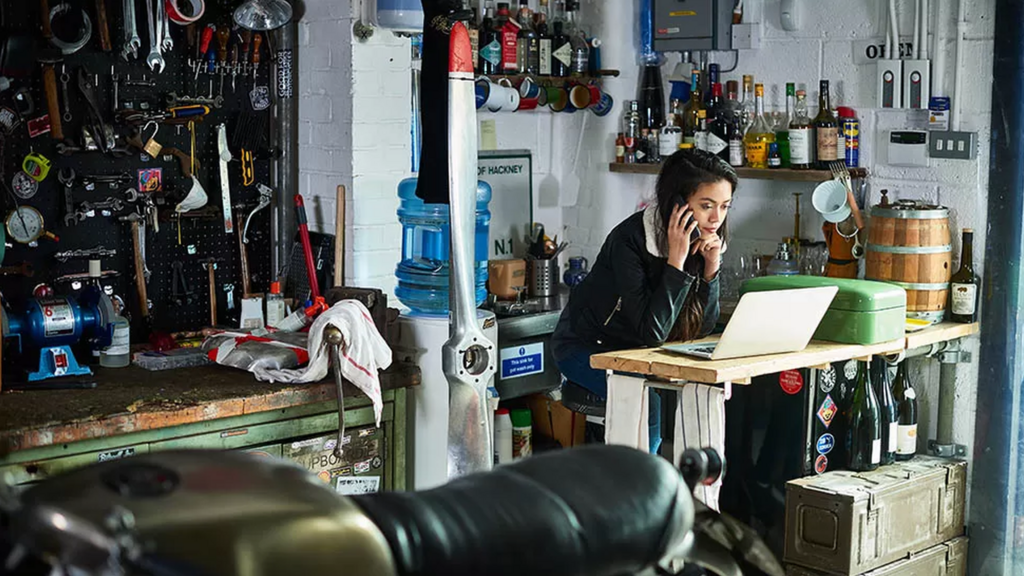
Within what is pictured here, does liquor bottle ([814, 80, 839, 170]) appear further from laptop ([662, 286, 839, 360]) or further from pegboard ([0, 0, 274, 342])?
pegboard ([0, 0, 274, 342])

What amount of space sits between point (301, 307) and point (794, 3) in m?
2.30

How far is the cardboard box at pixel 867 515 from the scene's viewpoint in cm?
448

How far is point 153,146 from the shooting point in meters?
4.75

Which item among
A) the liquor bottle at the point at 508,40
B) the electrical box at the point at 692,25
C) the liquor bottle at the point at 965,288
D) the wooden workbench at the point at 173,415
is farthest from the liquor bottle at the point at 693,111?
the wooden workbench at the point at 173,415

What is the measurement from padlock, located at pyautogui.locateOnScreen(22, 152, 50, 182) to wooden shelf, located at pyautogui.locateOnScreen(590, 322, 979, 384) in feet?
6.51

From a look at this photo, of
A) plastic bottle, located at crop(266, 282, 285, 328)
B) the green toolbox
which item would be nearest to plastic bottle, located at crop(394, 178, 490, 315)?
plastic bottle, located at crop(266, 282, 285, 328)

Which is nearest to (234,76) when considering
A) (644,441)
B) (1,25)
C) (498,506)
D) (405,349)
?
(1,25)

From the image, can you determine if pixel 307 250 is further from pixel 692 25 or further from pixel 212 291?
pixel 692 25

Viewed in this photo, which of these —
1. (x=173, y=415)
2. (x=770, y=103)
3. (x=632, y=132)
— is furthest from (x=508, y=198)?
(x=173, y=415)

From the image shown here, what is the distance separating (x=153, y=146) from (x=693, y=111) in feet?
7.38

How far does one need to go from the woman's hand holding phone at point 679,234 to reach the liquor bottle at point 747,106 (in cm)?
125

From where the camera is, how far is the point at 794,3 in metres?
5.34

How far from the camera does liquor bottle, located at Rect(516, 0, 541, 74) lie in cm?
575

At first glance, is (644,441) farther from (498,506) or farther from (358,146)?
(498,506)
